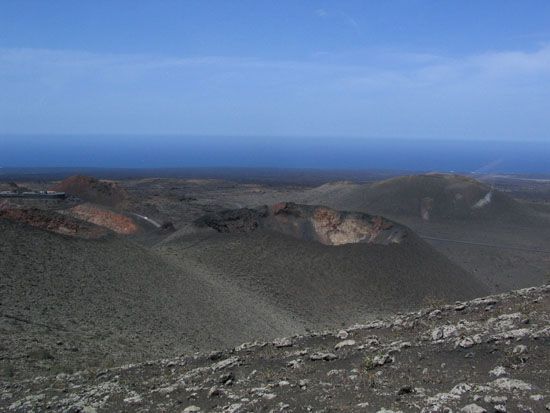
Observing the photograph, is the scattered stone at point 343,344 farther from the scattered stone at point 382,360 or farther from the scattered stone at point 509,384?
the scattered stone at point 509,384

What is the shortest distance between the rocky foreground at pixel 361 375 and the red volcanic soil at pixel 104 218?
26.9 m

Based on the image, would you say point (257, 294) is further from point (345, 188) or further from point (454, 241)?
point (345, 188)

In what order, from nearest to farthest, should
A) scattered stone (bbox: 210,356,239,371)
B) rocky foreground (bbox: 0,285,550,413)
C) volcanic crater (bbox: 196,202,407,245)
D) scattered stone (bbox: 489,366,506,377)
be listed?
rocky foreground (bbox: 0,285,550,413)
scattered stone (bbox: 489,366,506,377)
scattered stone (bbox: 210,356,239,371)
volcanic crater (bbox: 196,202,407,245)

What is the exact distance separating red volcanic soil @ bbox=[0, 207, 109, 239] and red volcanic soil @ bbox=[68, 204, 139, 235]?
11479 millimetres

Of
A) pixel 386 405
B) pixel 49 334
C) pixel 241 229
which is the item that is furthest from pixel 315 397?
pixel 241 229

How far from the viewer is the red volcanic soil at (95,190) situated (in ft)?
171

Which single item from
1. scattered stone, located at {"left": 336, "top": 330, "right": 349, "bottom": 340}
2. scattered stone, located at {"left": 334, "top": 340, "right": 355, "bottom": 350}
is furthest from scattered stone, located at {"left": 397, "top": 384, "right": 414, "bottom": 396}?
scattered stone, located at {"left": 336, "top": 330, "right": 349, "bottom": 340}

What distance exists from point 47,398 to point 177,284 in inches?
420

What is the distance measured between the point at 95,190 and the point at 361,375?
160 ft

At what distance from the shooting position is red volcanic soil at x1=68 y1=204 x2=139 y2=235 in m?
37.8

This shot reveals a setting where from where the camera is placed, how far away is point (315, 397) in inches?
302

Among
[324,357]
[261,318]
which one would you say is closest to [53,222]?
[261,318]

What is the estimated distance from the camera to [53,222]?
25.1 m

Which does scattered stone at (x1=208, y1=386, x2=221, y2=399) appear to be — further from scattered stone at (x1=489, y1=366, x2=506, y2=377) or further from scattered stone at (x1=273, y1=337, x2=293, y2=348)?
scattered stone at (x1=489, y1=366, x2=506, y2=377)
